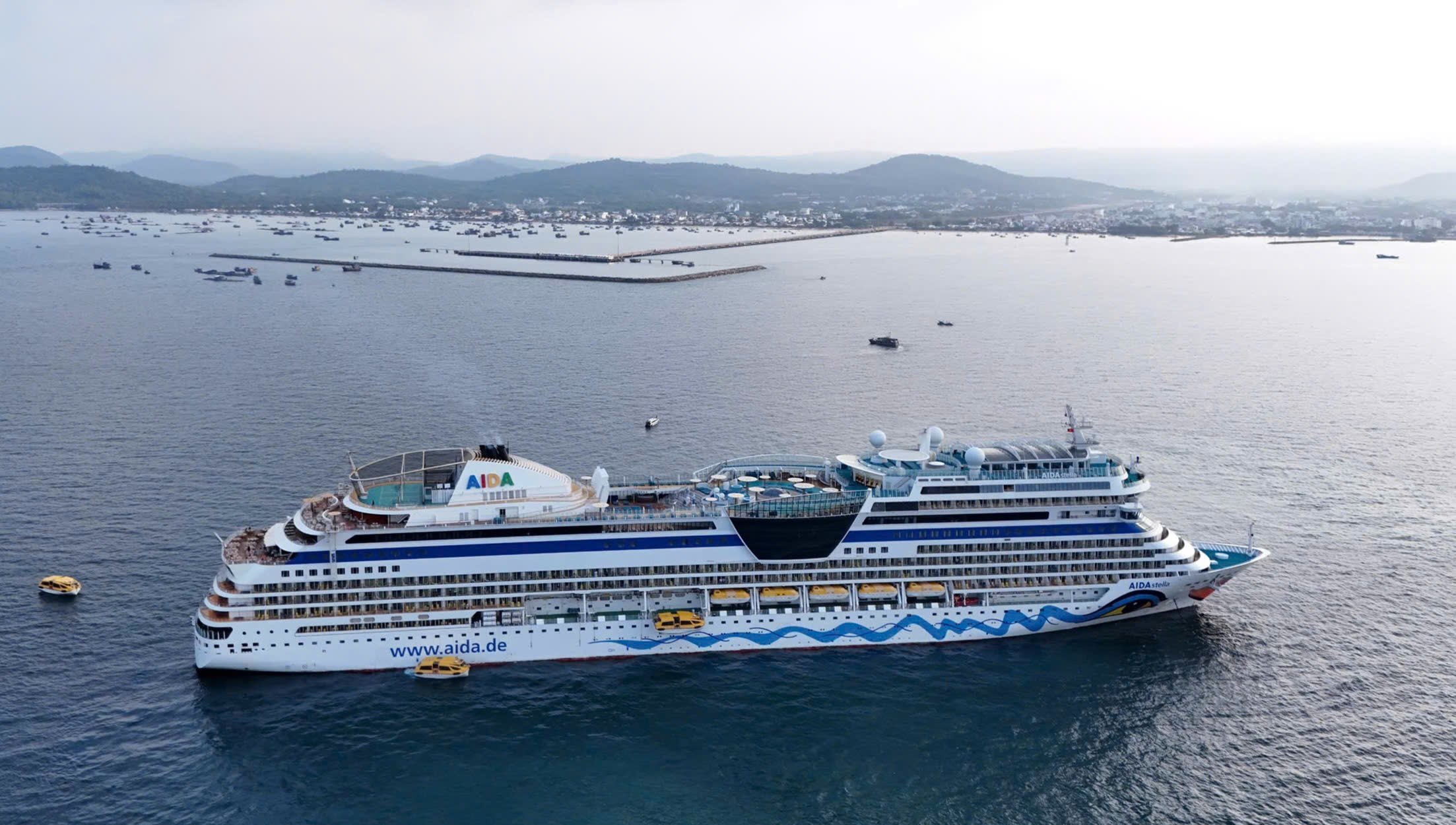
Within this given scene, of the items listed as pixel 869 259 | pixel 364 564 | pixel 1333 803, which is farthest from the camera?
pixel 869 259

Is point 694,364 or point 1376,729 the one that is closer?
point 1376,729

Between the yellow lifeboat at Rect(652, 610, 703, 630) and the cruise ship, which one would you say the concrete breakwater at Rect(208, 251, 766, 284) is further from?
the yellow lifeboat at Rect(652, 610, 703, 630)

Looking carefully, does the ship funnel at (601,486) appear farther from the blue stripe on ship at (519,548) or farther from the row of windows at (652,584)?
the row of windows at (652,584)

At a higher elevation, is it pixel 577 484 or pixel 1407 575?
pixel 577 484

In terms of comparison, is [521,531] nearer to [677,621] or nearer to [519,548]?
[519,548]

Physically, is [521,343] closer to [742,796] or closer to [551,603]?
[551,603]

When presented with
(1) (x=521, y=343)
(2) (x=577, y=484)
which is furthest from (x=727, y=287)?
(2) (x=577, y=484)
